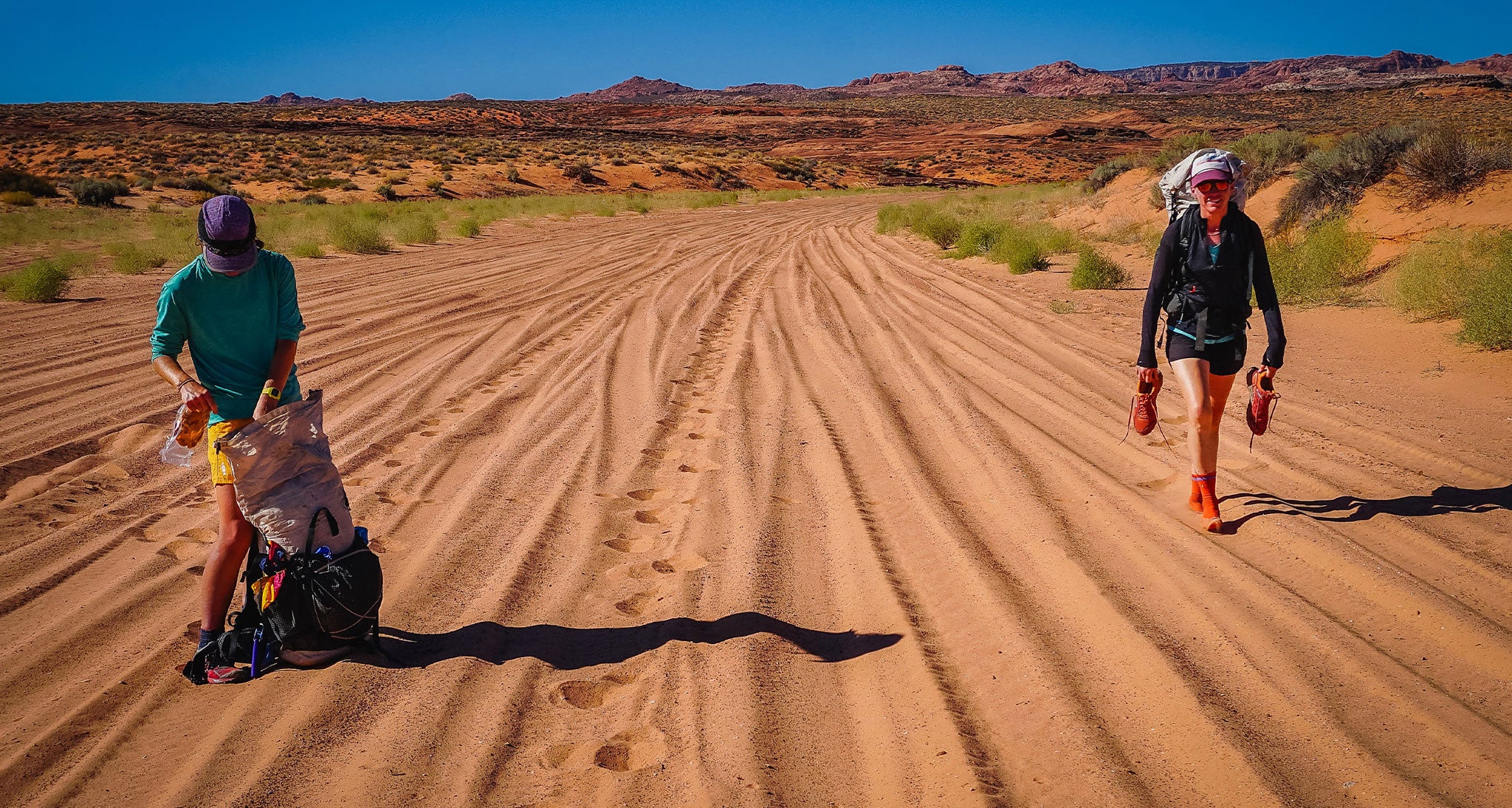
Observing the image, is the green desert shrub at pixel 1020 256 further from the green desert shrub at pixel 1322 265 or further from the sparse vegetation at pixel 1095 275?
the green desert shrub at pixel 1322 265

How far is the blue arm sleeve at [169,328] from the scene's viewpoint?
117 inches

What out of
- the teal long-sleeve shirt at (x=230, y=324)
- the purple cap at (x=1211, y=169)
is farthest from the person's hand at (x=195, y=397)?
the purple cap at (x=1211, y=169)

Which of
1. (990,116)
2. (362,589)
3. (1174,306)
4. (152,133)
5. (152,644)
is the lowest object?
(152,644)

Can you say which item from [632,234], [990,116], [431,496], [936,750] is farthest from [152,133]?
[990,116]

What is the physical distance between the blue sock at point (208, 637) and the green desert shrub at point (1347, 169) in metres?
13.0

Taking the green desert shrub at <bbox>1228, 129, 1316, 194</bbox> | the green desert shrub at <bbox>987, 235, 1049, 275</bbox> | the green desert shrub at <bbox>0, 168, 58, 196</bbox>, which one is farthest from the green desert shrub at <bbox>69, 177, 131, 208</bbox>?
the green desert shrub at <bbox>1228, 129, 1316, 194</bbox>

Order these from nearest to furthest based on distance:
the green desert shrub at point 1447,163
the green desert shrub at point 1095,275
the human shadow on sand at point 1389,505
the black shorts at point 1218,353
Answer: the black shorts at point 1218,353, the human shadow on sand at point 1389,505, the green desert shrub at point 1447,163, the green desert shrub at point 1095,275

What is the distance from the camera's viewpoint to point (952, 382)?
682 centimetres

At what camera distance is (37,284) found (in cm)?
1020

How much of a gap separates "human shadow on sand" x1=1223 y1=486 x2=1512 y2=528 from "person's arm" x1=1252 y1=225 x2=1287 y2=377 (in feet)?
2.32

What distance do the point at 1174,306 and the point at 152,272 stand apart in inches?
542

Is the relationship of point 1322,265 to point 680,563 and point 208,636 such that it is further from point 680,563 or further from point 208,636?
point 208,636

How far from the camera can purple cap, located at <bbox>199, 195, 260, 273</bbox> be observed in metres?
2.93

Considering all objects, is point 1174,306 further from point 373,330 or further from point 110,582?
point 373,330
